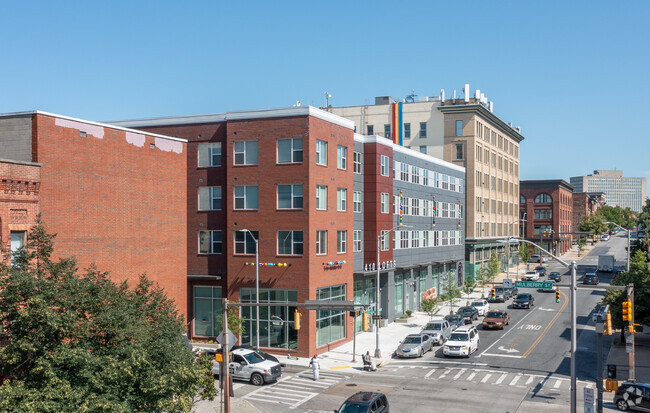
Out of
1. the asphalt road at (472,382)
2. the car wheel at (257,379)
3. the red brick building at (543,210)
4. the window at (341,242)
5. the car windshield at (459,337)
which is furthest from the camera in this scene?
the red brick building at (543,210)

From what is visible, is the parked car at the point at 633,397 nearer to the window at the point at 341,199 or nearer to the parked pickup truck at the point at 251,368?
the parked pickup truck at the point at 251,368

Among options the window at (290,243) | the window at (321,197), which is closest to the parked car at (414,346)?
the window at (290,243)

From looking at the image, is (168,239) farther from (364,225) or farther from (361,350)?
(364,225)

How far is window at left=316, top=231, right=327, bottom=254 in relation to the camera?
47.4 metres

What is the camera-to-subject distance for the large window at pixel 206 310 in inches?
1967

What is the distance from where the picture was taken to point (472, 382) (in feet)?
124

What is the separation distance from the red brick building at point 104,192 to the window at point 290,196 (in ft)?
29.7

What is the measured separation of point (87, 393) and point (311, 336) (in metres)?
27.7

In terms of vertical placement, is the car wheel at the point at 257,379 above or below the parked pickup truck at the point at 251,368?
below

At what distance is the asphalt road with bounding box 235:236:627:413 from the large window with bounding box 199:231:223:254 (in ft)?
43.0

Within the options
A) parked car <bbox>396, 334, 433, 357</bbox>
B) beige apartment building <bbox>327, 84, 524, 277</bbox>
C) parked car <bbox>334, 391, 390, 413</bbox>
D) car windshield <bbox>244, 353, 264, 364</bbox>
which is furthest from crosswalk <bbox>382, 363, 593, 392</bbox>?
beige apartment building <bbox>327, 84, 524, 277</bbox>

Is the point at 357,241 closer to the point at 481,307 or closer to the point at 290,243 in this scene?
the point at 290,243

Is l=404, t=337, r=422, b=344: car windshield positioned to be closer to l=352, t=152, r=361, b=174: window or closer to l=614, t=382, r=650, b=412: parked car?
l=352, t=152, r=361, b=174: window

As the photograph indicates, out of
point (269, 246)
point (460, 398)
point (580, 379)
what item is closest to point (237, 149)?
point (269, 246)
